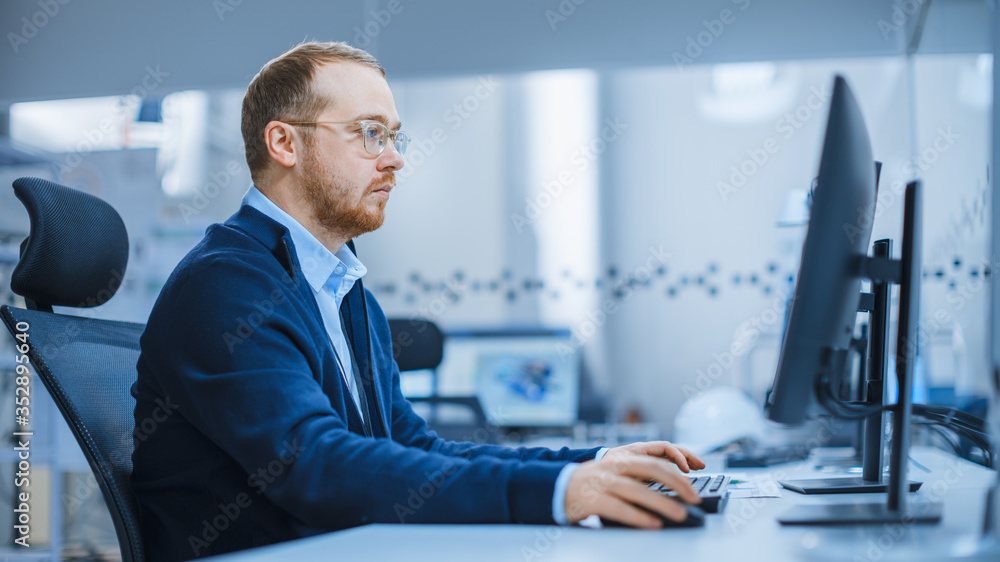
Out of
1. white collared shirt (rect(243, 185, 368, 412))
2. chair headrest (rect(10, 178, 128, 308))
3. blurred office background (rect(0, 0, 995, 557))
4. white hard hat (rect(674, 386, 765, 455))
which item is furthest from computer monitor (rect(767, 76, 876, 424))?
blurred office background (rect(0, 0, 995, 557))

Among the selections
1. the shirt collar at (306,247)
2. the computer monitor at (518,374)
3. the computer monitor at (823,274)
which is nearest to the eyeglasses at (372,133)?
the shirt collar at (306,247)

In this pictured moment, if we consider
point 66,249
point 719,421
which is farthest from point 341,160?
point 719,421

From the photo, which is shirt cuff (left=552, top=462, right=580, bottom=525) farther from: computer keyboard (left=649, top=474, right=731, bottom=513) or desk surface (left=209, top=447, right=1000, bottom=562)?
computer keyboard (left=649, top=474, right=731, bottom=513)

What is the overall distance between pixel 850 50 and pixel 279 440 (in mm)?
3041

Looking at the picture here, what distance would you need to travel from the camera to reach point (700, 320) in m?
3.34

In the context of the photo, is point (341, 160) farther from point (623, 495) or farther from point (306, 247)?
point (623, 495)

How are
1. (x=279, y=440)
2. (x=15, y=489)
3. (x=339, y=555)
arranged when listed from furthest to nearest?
(x=15, y=489), (x=279, y=440), (x=339, y=555)

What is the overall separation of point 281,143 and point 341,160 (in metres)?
0.11

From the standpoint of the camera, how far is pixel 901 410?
860 mm

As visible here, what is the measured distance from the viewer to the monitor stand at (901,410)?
816mm

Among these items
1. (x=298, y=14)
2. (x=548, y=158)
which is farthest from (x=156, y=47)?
(x=548, y=158)

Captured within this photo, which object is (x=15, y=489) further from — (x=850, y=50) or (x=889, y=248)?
(x=850, y=50)

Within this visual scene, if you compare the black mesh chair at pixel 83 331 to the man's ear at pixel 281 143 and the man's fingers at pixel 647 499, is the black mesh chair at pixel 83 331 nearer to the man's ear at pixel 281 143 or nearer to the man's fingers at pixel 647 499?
the man's ear at pixel 281 143

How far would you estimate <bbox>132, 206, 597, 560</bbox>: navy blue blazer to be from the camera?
820mm
